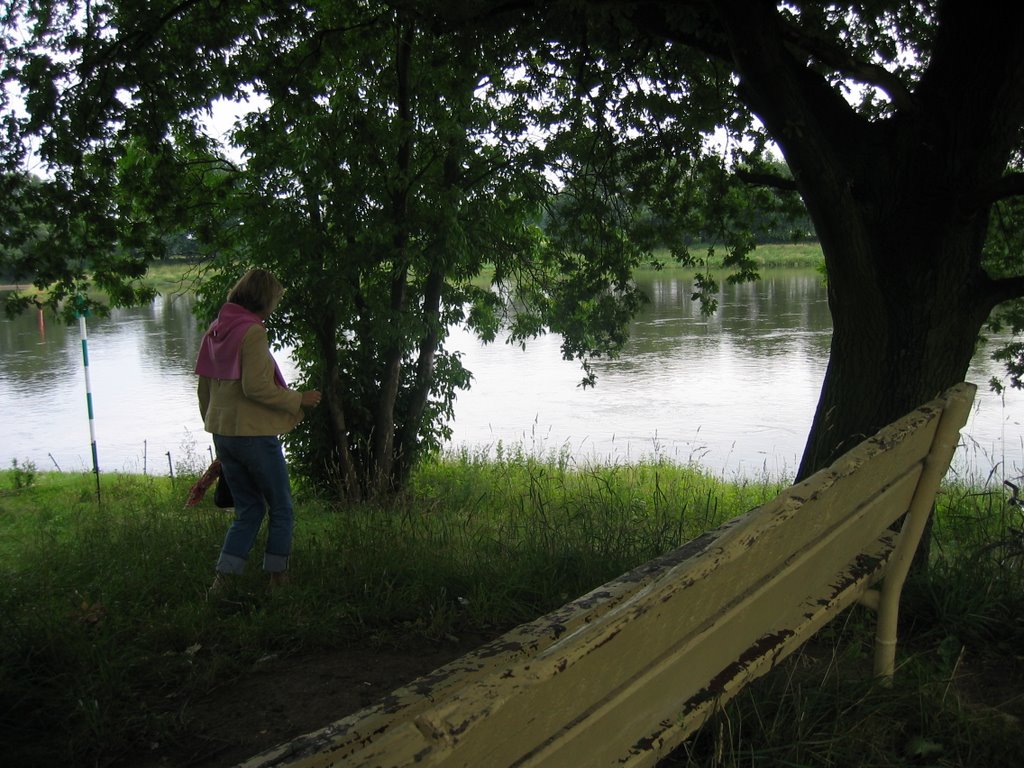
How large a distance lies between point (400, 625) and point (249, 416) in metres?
1.34

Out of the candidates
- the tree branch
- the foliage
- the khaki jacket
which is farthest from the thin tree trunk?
the tree branch

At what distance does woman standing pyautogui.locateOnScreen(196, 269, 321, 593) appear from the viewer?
14.2ft

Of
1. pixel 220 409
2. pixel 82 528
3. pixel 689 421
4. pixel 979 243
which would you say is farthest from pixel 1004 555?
pixel 689 421

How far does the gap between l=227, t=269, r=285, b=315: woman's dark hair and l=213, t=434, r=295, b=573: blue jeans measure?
0.68 m

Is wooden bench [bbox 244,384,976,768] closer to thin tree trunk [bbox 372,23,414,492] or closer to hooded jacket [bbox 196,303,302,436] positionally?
hooded jacket [bbox 196,303,302,436]

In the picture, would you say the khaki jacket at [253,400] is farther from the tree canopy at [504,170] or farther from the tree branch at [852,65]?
the tree branch at [852,65]

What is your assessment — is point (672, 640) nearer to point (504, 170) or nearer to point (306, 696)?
point (306, 696)

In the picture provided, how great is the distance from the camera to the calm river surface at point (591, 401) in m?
13.8

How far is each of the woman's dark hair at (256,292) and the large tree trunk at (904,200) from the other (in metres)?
2.58

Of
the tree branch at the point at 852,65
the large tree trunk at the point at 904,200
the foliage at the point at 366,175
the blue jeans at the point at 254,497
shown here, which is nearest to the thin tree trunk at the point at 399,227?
the foliage at the point at 366,175

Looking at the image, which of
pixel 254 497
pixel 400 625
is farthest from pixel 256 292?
pixel 400 625

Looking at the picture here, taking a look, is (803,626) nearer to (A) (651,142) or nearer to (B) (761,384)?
(A) (651,142)

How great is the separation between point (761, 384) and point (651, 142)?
41.5ft

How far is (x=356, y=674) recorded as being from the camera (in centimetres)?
346
